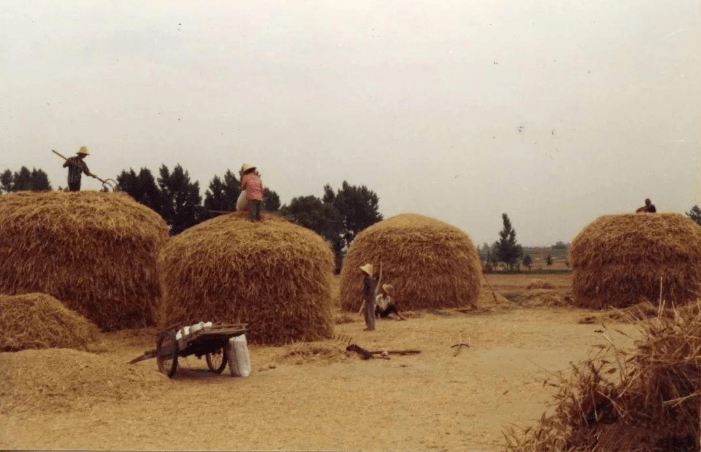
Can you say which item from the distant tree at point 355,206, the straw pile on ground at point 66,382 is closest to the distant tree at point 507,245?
the distant tree at point 355,206

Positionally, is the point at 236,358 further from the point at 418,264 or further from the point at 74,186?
the point at 418,264

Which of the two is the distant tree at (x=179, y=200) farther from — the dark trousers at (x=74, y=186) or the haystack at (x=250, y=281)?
the haystack at (x=250, y=281)

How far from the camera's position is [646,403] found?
443 cm

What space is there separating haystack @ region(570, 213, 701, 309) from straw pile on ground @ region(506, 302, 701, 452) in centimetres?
1348

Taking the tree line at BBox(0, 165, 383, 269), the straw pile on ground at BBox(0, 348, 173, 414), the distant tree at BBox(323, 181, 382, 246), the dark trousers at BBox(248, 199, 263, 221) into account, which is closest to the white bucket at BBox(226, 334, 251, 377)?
the straw pile on ground at BBox(0, 348, 173, 414)

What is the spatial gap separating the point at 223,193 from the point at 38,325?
79.9 ft

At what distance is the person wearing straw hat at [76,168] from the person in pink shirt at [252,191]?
4.31m

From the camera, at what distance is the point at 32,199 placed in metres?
14.0

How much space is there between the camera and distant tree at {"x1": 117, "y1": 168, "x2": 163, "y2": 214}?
110ft

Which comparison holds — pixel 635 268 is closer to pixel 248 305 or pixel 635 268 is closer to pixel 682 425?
pixel 248 305

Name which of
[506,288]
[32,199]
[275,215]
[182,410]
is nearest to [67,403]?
[182,410]

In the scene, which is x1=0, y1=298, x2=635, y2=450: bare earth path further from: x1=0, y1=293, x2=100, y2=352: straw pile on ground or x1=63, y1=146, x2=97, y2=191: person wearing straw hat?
x1=63, y1=146, x2=97, y2=191: person wearing straw hat

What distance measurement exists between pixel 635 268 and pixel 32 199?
14.4 metres

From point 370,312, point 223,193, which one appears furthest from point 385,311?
point 223,193
